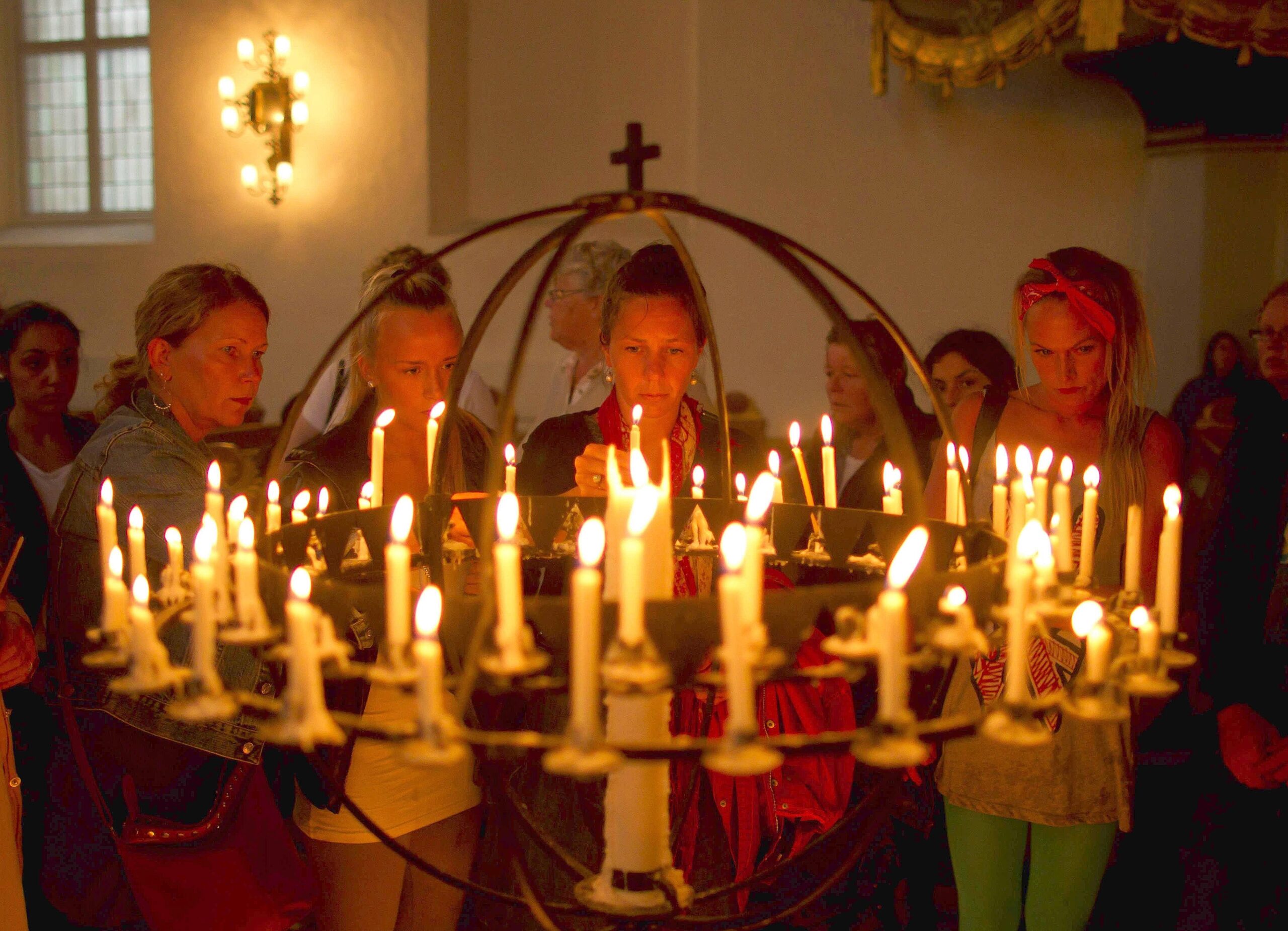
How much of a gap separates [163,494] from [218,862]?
0.59 m

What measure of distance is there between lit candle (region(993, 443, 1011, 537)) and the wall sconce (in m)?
6.72

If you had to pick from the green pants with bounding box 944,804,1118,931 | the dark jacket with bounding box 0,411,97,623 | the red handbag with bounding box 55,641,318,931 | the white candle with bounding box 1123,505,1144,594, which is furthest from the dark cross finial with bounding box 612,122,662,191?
the dark jacket with bounding box 0,411,97,623

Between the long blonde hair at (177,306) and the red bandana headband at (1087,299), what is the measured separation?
4.53ft

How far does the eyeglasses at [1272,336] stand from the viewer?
249 cm

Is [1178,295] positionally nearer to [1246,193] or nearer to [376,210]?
[1246,193]

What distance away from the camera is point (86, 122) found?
27.2 feet

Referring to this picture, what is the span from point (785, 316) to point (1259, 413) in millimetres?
4449

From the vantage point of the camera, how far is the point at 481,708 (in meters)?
2.27

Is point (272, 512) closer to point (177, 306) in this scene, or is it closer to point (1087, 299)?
point (177, 306)

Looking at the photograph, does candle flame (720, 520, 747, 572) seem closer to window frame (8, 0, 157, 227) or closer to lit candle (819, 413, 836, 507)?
lit candle (819, 413, 836, 507)

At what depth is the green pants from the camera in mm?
2027

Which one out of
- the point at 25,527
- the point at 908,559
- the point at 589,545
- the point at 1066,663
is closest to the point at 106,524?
the point at 589,545

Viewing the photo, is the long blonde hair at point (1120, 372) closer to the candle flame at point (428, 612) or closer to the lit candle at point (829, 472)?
the lit candle at point (829, 472)

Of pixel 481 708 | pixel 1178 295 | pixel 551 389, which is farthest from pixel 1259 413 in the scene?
pixel 1178 295
